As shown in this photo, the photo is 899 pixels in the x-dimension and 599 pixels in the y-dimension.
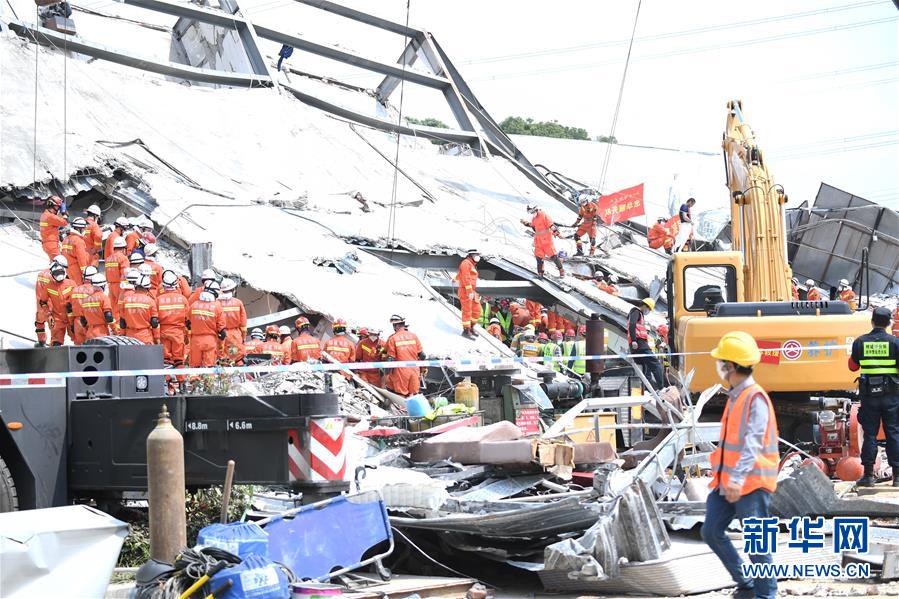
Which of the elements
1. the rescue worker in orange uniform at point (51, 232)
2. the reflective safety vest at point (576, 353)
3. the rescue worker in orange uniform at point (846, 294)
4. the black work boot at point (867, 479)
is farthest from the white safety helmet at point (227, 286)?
the rescue worker in orange uniform at point (846, 294)

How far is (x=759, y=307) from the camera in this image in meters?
12.0

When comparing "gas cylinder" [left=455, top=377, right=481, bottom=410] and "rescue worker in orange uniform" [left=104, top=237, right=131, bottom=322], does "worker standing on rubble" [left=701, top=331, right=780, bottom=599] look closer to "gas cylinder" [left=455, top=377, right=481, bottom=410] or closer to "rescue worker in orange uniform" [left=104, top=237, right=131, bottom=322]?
"gas cylinder" [left=455, top=377, right=481, bottom=410]

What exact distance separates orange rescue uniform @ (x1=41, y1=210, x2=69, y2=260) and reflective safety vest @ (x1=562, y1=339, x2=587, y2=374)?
805 centimetres

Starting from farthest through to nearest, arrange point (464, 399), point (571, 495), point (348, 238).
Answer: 1. point (348, 238)
2. point (464, 399)
3. point (571, 495)

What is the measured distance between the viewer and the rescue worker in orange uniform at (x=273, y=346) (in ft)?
48.6

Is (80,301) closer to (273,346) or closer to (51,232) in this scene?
(273,346)

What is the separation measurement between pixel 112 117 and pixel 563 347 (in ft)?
36.6

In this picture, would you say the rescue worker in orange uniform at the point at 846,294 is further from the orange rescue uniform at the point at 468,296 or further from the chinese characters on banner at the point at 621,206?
the orange rescue uniform at the point at 468,296

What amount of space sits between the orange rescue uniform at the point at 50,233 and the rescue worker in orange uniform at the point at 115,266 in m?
2.09

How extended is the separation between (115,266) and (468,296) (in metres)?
5.80

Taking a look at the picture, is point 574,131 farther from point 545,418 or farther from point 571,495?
point 571,495

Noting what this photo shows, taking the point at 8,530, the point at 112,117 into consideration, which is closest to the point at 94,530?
the point at 8,530

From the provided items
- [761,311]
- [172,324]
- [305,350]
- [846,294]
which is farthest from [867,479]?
[846,294]

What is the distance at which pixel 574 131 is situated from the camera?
75312 millimetres
